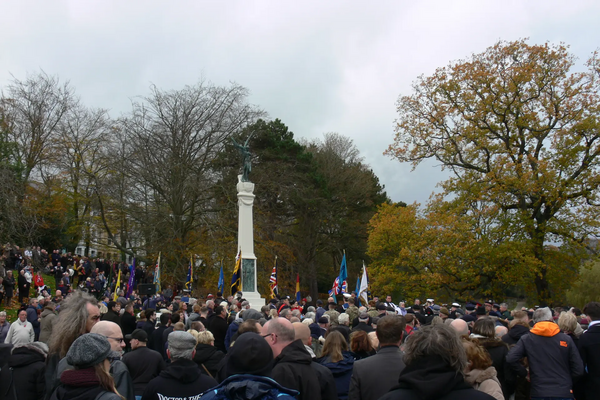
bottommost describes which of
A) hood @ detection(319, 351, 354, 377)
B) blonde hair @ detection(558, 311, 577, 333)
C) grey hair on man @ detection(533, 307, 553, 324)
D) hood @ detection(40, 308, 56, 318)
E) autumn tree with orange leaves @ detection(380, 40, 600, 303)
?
hood @ detection(319, 351, 354, 377)

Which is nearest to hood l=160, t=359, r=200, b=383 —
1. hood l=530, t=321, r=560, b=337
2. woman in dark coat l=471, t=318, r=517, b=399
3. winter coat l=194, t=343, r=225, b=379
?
winter coat l=194, t=343, r=225, b=379

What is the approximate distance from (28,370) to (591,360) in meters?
6.05

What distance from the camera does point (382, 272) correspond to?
102 feet

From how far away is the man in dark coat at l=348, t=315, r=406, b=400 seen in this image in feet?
13.9

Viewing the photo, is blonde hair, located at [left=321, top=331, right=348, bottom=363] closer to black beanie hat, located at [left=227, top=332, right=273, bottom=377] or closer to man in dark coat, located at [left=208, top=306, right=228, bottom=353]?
black beanie hat, located at [left=227, top=332, right=273, bottom=377]

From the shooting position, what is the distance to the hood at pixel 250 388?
2962mm

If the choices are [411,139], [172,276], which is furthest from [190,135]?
[411,139]

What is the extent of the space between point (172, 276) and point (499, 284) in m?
17.5

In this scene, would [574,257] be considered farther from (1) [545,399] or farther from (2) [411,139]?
(1) [545,399]

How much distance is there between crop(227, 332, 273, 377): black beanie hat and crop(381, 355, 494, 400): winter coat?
86 centimetres

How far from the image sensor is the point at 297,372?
4098 millimetres

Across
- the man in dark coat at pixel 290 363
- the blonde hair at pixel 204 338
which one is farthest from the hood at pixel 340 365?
the blonde hair at pixel 204 338

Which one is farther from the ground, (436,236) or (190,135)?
(190,135)

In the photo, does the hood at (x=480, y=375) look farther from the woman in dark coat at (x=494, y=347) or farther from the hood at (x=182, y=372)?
the hood at (x=182, y=372)
